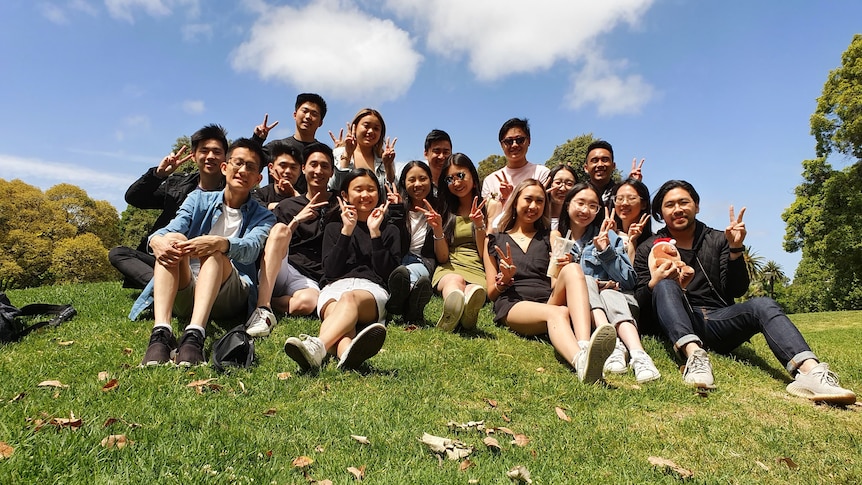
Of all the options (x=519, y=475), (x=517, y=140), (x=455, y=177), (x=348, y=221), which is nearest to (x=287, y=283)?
(x=348, y=221)

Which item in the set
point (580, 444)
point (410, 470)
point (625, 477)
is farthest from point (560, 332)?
point (410, 470)

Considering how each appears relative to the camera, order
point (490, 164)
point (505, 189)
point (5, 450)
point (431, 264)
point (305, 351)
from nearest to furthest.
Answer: point (5, 450) → point (305, 351) → point (431, 264) → point (505, 189) → point (490, 164)

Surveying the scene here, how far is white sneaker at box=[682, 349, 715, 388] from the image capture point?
14.8 feet

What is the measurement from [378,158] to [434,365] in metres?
4.13

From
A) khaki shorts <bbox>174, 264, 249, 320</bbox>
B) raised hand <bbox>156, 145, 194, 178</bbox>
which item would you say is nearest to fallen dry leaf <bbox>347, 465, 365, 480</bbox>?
khaki shorts <bbox>174, 264, 249, 320</bbox>

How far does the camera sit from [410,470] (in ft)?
8.63

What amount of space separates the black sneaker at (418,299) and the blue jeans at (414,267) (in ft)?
0.31

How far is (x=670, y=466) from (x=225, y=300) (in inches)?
167

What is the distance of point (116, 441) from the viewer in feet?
8.66

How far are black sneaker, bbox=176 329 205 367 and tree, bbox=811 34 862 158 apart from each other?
2363 centimetres

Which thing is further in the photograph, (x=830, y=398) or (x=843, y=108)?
(x=843, y=108)

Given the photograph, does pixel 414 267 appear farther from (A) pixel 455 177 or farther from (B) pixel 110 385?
(B) pixel 110 385

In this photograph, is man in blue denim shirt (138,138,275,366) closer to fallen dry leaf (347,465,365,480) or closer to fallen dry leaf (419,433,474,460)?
fallen dry leaf (347,465,365,480)

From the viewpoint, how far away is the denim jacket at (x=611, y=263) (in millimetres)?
5621
